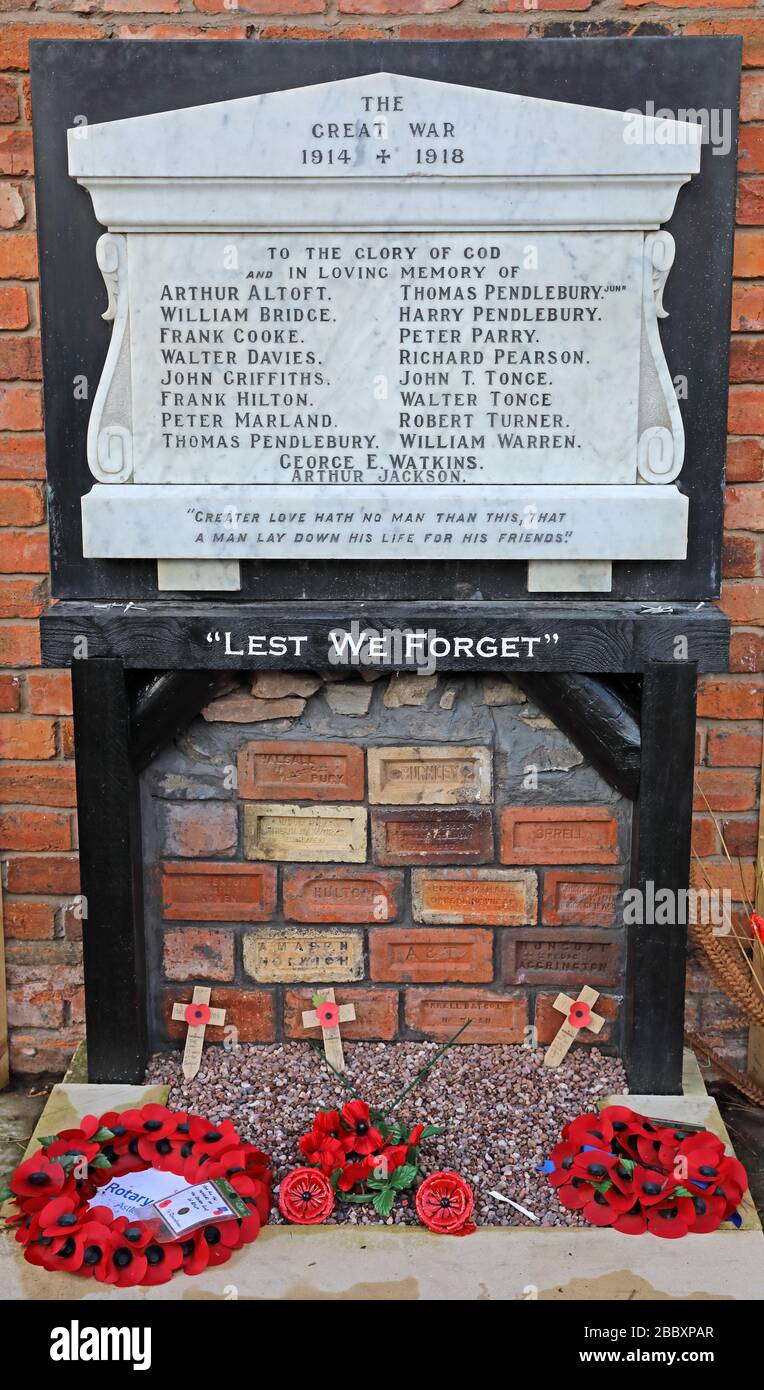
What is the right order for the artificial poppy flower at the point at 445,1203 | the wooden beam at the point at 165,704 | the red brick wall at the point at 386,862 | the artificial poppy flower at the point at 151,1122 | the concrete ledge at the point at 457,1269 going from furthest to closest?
the red brick wall at the point at 386,862
the wooden beam at the point at 165,704
the artificial poppy flower at the point at 151,1122
the artificial poppy flower at the point at 445,1203
the concrete ledge at the point at 457,1269

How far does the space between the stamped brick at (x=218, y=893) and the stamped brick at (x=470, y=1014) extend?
40cm

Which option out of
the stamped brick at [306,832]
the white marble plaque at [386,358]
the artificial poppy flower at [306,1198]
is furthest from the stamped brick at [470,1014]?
the white marble plaque at [386,358]

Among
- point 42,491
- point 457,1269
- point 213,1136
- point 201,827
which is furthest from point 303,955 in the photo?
point 42,491

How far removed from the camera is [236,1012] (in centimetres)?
294

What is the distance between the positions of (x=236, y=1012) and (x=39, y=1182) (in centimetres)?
64

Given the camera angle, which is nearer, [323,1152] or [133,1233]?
[133,1233]

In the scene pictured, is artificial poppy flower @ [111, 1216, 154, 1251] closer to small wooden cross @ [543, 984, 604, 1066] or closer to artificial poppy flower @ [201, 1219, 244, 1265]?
artificial poppy flower @ [201, 1219, 244, 1265]

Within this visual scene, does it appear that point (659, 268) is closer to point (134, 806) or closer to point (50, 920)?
point (134, 806)

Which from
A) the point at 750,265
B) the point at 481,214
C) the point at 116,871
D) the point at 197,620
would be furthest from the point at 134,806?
the point at 750,265

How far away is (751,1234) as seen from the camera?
2.39 metres

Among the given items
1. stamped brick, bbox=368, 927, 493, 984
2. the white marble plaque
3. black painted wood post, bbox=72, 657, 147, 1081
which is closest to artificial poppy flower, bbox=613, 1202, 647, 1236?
stamped brick, bbox=368, 927, 493, 984

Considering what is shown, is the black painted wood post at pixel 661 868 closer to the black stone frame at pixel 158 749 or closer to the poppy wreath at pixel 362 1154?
the black stone frame at pixel 158 749

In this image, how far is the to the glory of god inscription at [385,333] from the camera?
2.43 metres

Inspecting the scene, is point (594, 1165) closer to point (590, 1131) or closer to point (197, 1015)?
point (590, 1131)
